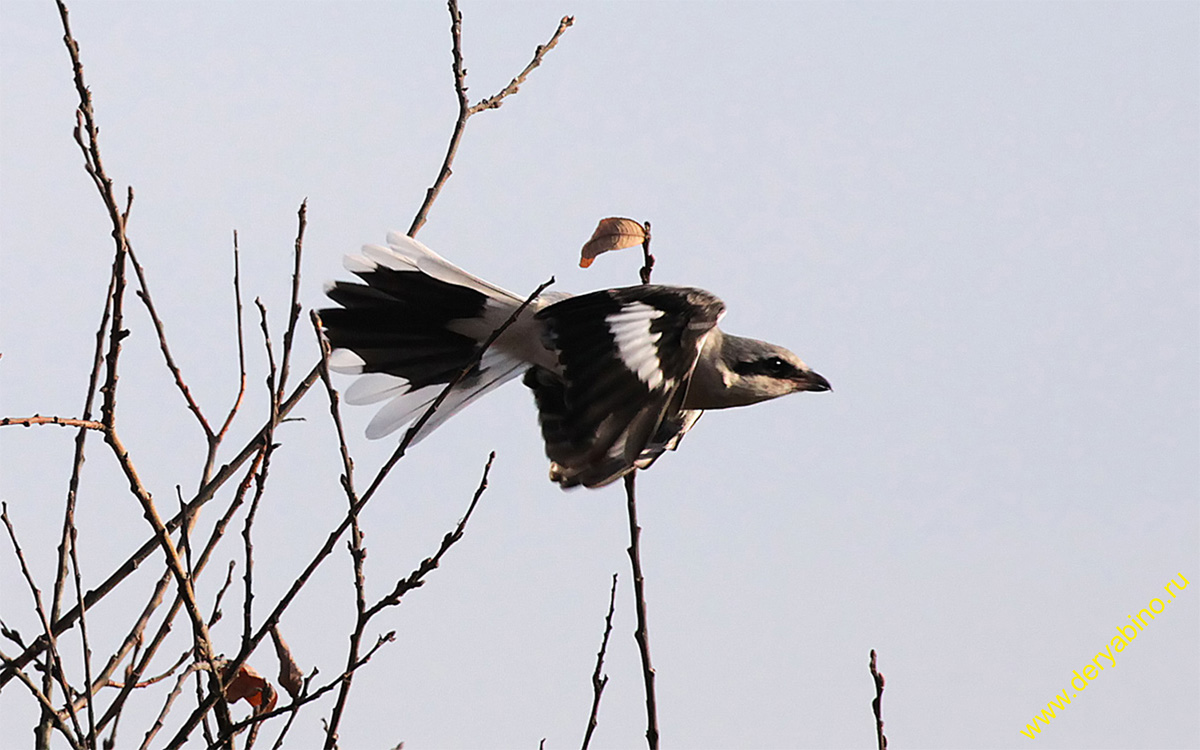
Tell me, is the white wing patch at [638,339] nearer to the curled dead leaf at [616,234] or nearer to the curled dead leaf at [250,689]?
the curled dead leaf at [616,234]

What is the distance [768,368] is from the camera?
351cm

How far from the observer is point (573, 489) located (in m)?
2.74

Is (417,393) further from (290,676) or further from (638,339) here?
(290,676)

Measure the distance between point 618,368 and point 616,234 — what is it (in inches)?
12.3

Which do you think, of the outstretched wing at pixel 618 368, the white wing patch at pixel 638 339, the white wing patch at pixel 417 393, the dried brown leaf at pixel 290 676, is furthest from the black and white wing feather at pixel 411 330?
the dried brown leaf at pixel 290 676

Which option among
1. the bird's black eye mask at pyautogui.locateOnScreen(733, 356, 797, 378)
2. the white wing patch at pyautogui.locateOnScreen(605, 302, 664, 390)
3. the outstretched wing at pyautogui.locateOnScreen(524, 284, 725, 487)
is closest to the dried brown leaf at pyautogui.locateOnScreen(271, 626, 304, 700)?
the outstretched wing at pyautogui.locateOnScreen(524, 284, 725, 487)

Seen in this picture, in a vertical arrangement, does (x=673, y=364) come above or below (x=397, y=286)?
below

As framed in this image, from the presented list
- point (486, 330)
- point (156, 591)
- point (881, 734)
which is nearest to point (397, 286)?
point (486, 330)

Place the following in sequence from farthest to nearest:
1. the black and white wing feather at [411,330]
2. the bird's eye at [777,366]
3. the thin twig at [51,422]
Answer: the bird's eye at [777,366]
the black and white wing feather at [411,330]
the thin twig at [51,422]

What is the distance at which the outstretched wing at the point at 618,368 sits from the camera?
278 centimetres

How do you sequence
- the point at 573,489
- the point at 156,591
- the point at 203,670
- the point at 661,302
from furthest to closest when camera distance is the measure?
the point at 661,302
the point at 573,489
the point at 156,591
the point at 203,670

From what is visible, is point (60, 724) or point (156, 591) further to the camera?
point (156, 591)

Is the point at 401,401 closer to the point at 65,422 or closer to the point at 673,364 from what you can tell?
the point at 673,364

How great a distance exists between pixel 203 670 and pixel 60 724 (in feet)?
0.85
